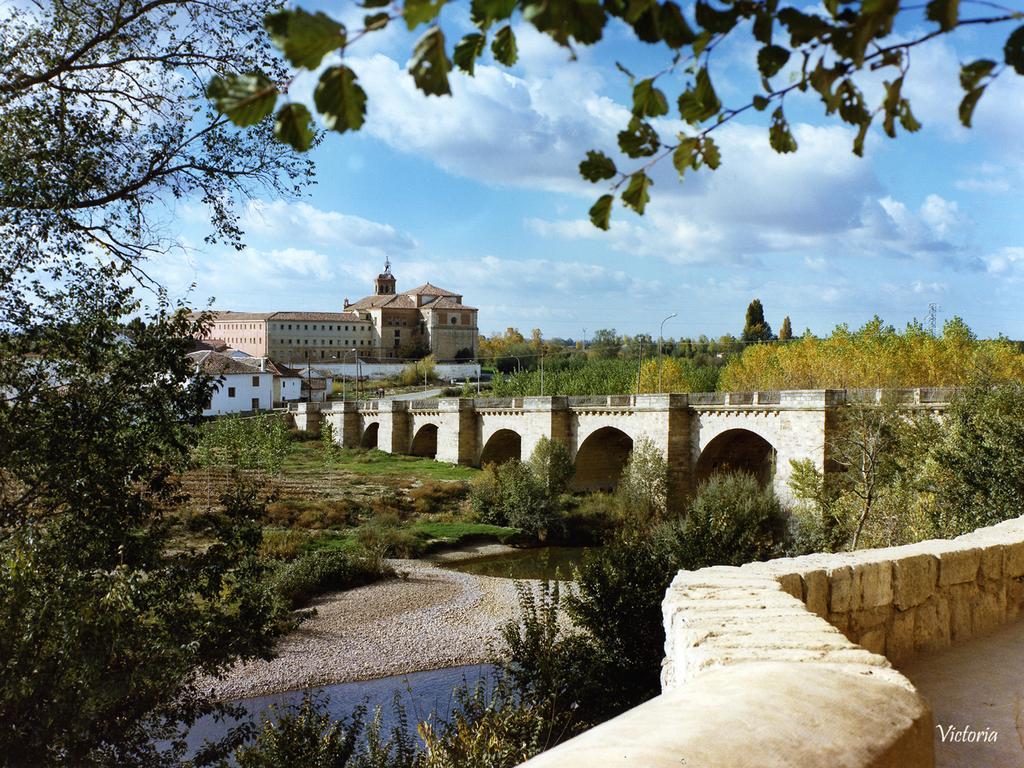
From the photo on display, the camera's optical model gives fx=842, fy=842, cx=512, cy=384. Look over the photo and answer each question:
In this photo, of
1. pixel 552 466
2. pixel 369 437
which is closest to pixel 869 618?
pixel 552 466

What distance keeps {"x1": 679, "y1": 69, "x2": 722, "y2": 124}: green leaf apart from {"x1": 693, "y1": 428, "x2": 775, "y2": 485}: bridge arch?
2797 centimetres

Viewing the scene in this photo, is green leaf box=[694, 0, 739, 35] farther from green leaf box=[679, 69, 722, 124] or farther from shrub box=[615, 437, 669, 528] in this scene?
shrub box=[615, 437, 669, 528]

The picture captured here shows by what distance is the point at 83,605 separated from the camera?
552cm

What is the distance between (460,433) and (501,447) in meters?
2.48

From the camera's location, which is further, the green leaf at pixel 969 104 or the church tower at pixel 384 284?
the church tower at pixel 384 284

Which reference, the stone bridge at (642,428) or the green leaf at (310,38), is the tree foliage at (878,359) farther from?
the green leaf at (310,38)

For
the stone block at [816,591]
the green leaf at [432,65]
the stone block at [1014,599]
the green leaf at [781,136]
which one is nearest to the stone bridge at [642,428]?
the stone block at [1014,599]

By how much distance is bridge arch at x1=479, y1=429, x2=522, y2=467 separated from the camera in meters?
41.8

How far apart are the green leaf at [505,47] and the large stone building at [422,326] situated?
8883 centimetres

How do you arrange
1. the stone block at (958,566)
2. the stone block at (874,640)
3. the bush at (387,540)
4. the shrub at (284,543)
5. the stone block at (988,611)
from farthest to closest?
the bush at (387,540)
the shrub at (284,543)
the stone block at (988,611)
the stone block at (958,566)
the stone block at (874,640)

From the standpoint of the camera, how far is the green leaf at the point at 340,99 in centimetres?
141

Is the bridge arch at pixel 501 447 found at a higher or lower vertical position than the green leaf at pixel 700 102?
lower

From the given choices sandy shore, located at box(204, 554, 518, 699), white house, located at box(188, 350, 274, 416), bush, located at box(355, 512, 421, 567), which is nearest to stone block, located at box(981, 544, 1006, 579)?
sandy shore, located at box(204, 554, 518, 699)

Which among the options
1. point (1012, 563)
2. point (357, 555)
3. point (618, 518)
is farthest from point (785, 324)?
point (1012, 563)
